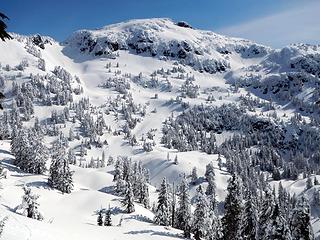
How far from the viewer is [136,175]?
14700 cm

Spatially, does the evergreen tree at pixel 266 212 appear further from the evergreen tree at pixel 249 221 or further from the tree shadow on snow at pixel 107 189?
the tree shadow on snow at pixel 107 189

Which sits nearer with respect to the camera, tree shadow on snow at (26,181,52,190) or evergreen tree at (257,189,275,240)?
evergreen tree at (257,189,275,240)

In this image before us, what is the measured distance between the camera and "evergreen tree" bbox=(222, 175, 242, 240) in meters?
68.8

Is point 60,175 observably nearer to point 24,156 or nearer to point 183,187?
point 24,156

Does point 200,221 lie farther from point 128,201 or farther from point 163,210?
point 128,201

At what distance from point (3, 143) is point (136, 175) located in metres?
75.9

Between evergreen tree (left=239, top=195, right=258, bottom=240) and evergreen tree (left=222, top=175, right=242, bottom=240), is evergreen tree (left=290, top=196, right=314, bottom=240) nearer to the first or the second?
evergreen tree (left=239, top=195, right=258, bottom=240)

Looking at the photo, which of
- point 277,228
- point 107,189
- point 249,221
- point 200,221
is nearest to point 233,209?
point 249,221

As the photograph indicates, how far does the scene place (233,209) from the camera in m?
69.2

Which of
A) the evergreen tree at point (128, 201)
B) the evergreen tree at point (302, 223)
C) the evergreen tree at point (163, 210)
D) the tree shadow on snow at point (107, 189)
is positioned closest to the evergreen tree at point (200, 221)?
the evergreen tree at point (163, 210)

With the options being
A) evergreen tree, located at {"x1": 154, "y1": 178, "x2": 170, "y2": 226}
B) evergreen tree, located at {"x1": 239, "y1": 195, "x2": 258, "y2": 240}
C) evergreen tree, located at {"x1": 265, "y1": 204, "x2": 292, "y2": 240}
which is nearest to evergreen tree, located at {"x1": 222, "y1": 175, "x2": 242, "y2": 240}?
evergreen tree, located at {"x1": 239, "y1": 195, "x2": 258, "y2": 240}

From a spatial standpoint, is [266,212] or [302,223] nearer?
[302,223]

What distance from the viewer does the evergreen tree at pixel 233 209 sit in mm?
68750

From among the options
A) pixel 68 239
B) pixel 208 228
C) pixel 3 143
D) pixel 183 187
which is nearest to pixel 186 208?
pixel 183 187
